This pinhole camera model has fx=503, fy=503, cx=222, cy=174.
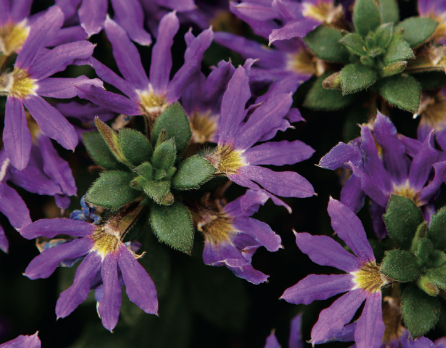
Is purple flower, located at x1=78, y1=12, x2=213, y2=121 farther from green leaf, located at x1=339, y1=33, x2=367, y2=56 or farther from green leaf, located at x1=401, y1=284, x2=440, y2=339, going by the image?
green leaf, located at x1=401, y1=284, x2=440, y2=339

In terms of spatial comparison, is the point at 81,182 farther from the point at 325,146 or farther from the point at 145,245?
the point at 325,146

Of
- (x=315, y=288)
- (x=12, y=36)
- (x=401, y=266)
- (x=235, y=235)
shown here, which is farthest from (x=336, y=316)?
(x=12, y=36)

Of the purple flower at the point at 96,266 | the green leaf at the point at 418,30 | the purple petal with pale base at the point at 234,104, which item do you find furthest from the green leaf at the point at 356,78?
the purple flower at the point at 96,266

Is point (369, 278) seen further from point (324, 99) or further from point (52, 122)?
point (52, 122)

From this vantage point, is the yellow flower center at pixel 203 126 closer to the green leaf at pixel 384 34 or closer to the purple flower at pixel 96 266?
the purple flower at pixel 96 266

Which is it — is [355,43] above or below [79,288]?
above

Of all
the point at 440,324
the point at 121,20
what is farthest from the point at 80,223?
the point at 440,324
